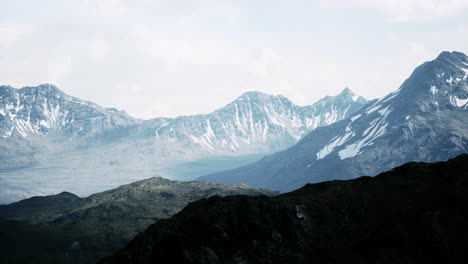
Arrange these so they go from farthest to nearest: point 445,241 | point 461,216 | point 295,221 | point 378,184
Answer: point 378,184, point 295,221, point 461,216, point 445,241

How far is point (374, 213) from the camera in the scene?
135 m

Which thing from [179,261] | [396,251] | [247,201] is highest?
[247,201]

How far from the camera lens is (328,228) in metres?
134

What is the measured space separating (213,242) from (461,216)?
62.8 m

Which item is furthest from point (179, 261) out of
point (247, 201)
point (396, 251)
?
point (396, 251)

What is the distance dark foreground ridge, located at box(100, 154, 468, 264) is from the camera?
378ft

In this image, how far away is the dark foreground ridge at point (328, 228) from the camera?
115062mm

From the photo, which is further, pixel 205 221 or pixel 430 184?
pixel 430 184

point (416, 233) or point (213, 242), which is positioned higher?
point (213, 242)

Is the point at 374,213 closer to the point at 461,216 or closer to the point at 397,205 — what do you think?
the point at 397,205

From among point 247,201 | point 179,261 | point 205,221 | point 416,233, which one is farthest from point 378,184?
point 179,261

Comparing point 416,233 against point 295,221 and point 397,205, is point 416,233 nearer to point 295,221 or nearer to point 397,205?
point 397,205

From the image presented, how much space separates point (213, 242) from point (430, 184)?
224 feet

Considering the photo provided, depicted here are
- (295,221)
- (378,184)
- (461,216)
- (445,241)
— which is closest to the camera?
(445,241)
